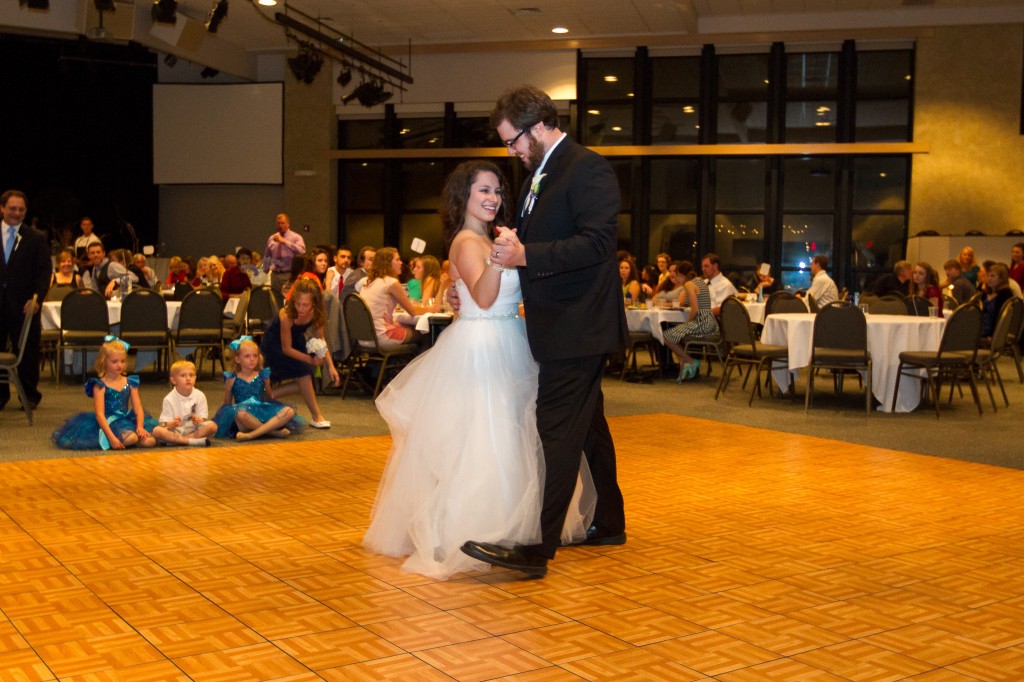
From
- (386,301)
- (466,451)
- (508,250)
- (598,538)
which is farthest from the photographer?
(386,301)

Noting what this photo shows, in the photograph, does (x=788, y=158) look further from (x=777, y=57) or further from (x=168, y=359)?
(x=168, y=359)

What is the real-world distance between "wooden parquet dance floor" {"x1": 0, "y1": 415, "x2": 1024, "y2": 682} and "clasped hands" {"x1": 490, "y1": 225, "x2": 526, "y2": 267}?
109 cm

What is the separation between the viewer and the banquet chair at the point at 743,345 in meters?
9.16

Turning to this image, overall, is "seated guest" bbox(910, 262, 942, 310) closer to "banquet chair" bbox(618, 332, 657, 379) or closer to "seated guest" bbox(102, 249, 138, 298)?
"banquet chair" bbox(618, 332, 657, 379)

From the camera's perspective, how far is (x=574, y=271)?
144 inches

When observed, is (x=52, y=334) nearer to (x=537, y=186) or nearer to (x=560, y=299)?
(x=537, y=186)

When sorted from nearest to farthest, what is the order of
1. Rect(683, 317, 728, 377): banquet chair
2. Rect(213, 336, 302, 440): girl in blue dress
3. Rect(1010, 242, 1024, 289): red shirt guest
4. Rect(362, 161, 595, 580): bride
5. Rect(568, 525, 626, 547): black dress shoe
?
Rect(362, 161, 595, 580): bride
Rect(568, 525, 626, 547): black dress shoe
Rect(213, 336, 302, 440): girl in blue dress
Rect(683, 317, 728, 377): banquet chair
Rect(1010, 242, 1024, 289): red shirt guest

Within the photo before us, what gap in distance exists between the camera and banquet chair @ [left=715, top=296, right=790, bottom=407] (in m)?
9.16

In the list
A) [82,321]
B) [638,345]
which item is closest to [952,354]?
[638,345]

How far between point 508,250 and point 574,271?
281 millimetres

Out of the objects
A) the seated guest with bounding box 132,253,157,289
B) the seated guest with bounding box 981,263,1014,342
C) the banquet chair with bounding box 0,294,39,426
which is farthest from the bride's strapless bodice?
the seated guest with bounding box 132,253,157,289

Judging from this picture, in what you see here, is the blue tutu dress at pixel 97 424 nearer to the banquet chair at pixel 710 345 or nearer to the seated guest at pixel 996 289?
the banquet chair at pixel 710 345

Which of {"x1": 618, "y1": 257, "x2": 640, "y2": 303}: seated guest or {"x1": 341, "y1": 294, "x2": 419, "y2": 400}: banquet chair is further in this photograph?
{"x1": 618, "y1": 257, "x2": 640, "y2": 303}: seated guest

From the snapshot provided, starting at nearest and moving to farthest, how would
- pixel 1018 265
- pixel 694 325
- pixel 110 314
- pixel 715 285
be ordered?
pixel 110 314, pixel 694 325, pixel 715 285, pixel 1018 265
